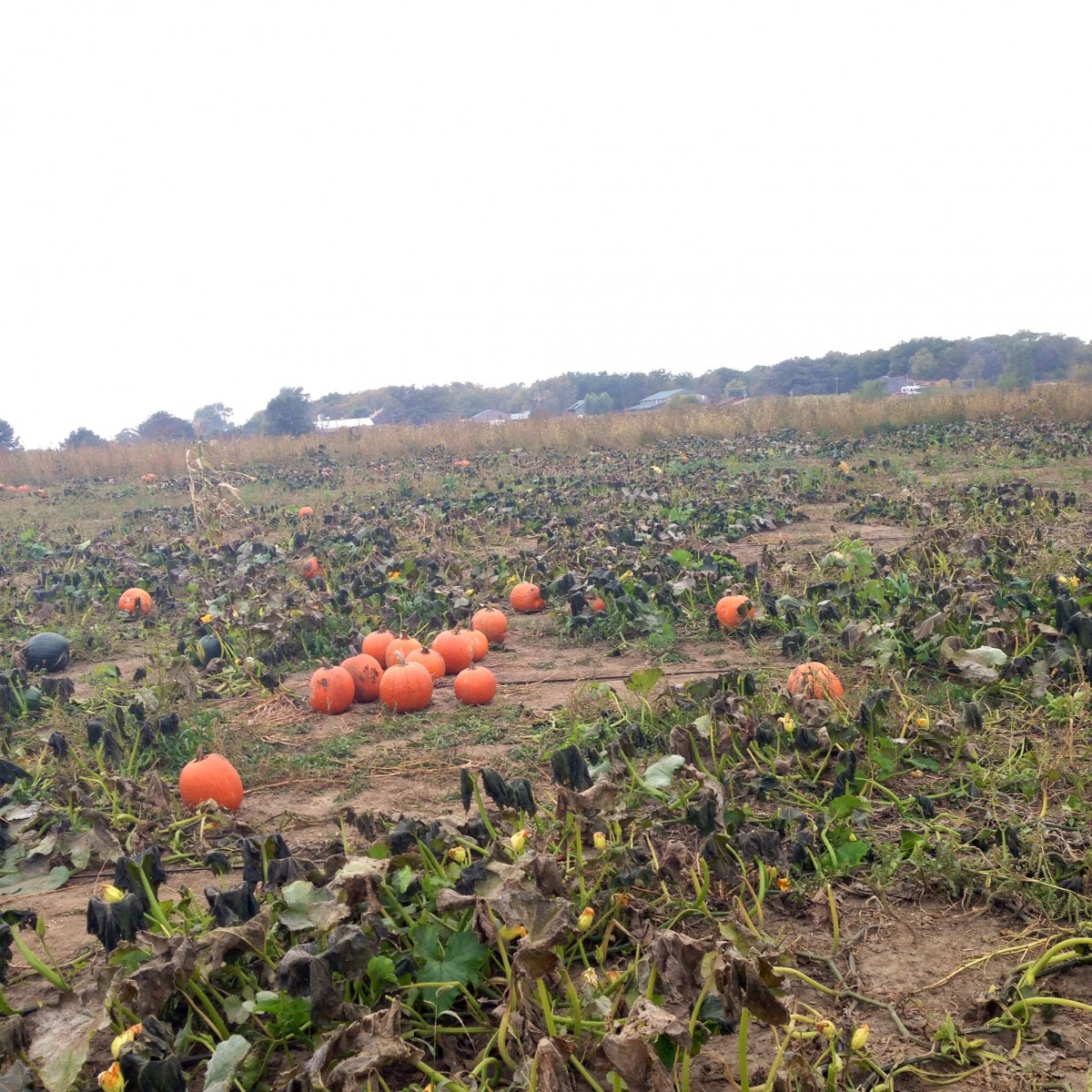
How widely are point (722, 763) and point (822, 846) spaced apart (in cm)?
55

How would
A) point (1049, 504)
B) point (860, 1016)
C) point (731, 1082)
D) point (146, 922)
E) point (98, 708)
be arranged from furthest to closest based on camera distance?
1. point (1049, 504)
2. point (98, 708)
3. point (146, 922)
4. point (860, 1016)
5. point (731, 1082)

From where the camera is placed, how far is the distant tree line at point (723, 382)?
200 feet

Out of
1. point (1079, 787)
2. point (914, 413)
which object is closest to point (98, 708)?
point (1079, 787)

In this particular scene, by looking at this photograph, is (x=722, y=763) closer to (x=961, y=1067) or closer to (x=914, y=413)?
(x=961, y=1067)

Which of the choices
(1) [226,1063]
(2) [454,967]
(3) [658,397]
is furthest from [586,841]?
(3) [658,397]

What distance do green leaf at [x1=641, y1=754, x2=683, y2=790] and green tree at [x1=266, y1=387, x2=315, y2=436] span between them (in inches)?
1576

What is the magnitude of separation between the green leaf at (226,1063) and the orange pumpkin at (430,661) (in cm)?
303

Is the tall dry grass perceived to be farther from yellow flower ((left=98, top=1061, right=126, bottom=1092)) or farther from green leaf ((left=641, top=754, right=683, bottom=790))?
yellow flower ((left=98, top=1061, right=126, bottom=1092))

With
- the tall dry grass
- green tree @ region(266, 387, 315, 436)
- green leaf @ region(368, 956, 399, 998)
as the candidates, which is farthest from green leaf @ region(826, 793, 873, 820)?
green tree @ region(266, 387, 315, 436)

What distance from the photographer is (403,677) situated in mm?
4590

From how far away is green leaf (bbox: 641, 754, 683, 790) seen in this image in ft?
9.36

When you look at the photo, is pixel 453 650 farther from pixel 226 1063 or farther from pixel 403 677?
pixel 226 1063

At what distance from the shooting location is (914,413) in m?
19.0

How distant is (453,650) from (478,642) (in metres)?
0.25
